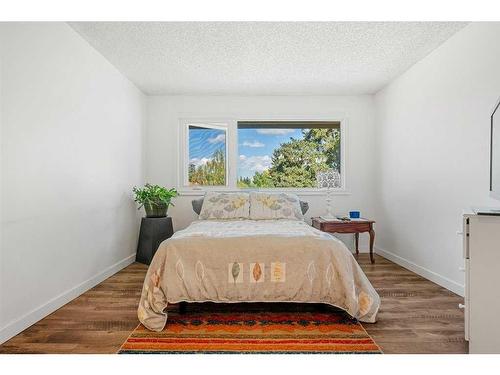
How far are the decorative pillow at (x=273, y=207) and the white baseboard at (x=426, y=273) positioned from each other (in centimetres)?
136

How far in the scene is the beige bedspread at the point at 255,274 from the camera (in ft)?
8.51

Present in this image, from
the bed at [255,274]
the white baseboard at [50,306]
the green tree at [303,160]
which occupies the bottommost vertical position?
the white baseboard at [50,306]

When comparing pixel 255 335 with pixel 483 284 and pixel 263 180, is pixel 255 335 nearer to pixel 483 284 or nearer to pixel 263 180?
pixel 483 284

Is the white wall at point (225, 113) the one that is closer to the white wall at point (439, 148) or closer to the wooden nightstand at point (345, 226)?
the white wall at point (439, 148)

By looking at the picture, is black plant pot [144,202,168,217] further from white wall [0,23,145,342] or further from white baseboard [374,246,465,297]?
white baseboard [374,246,465,297]

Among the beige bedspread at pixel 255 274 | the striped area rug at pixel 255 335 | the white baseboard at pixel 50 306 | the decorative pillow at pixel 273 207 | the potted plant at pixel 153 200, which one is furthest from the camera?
the potted plant at pixel 153 200

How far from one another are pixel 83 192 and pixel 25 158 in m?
0.90

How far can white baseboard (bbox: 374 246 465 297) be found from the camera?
323cm

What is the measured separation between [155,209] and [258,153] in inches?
68.4

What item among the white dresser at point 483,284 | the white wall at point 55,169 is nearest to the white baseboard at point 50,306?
the white wall at point 55,169
